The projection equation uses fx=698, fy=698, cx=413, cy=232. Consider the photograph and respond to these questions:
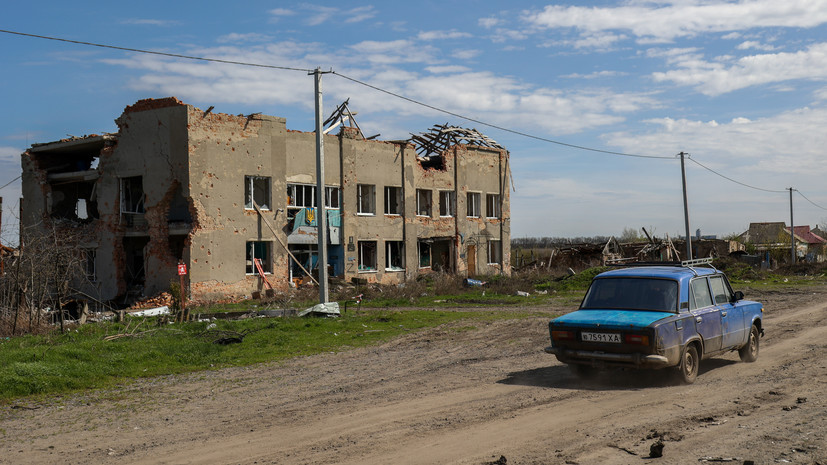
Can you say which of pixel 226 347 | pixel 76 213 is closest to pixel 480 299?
pixel 226 347

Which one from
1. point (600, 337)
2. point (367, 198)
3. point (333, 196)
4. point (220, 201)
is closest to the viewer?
point (600, 337)

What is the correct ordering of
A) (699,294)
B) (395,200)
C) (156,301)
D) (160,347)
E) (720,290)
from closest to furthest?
(699,294) < (720,290) < (160,347) < (156,301) < (395,200)

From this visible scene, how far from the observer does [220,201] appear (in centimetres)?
2864

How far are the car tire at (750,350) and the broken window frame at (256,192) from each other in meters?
22.1

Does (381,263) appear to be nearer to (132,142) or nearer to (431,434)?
(132,142)

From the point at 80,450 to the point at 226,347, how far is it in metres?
7.37

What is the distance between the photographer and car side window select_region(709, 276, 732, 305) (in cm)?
1114

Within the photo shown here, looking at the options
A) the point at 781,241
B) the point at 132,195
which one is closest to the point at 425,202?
the point at 132,195

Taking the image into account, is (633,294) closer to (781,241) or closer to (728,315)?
(728,315)

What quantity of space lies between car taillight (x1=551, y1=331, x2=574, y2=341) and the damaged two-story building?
20132 mm

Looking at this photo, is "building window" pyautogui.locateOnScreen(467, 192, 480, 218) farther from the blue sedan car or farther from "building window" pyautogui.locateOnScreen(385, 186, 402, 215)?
the blue sedan car

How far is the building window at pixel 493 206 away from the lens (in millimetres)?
42750

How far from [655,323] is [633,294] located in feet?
3.77

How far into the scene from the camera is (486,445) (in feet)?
22.5
